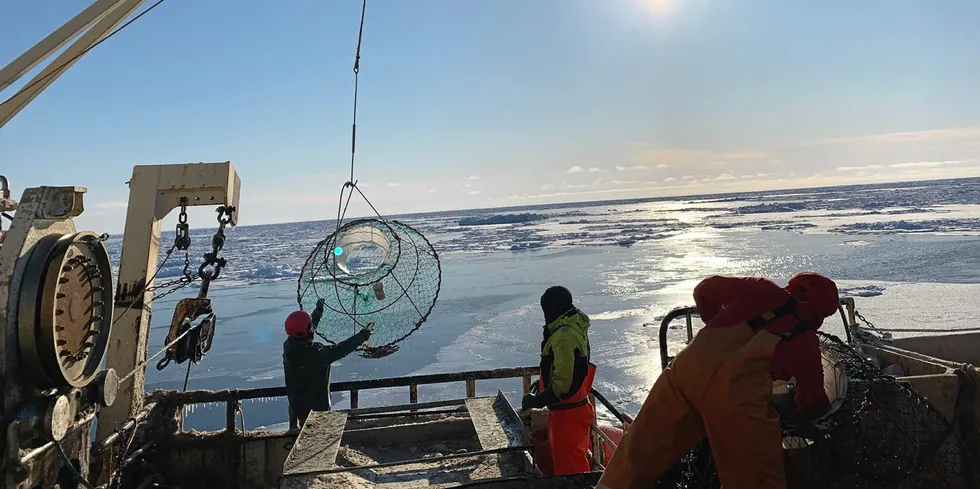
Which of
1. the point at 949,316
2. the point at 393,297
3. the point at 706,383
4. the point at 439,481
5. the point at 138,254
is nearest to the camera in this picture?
the point at 706,383

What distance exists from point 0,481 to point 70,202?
1224mm

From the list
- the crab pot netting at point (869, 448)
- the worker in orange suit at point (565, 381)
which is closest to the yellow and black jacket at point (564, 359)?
the worker in orange suit at point (565, 381)

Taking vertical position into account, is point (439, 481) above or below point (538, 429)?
above

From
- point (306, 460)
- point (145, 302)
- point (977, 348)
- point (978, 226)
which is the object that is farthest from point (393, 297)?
point (978, 226)

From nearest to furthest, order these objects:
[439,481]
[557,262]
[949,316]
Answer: [439,481] → [949,316] → [557,262]

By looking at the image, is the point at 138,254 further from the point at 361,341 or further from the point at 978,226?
the point at 978,226

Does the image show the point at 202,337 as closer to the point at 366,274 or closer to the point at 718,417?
the point at 366,274

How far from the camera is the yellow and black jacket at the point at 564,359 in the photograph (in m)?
3.49

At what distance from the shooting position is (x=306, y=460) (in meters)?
2.82

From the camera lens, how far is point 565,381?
3482 mm

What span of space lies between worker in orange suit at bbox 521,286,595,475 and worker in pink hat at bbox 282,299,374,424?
1.49 meters

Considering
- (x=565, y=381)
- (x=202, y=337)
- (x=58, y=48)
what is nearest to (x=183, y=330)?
(x=202, y=337)

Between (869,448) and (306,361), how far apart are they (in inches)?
146

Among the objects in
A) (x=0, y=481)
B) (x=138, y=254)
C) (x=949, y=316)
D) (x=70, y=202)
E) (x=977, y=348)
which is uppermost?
(x=70, y=202)
